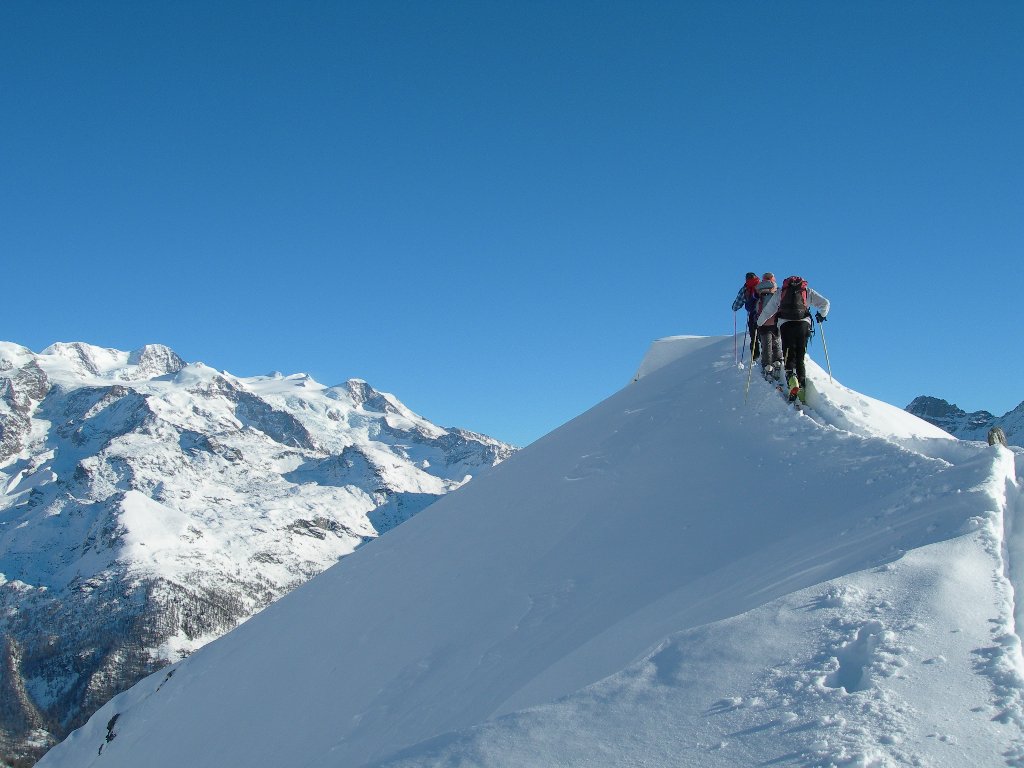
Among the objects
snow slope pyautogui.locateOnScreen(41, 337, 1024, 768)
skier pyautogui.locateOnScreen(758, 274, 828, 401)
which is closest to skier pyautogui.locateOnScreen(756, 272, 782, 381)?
skier pyautogui.locateOnScreen(758, 274, 828, 401)

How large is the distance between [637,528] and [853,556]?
4547 millimetres

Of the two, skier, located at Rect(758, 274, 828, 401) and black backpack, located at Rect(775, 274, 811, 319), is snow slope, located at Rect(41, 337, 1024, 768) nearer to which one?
skier, located at Rect(758, 274, 828, 401)

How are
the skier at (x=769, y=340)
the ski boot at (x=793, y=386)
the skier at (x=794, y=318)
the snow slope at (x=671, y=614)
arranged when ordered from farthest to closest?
the skier at (x=769, y=340) < the skier at (x=794, y=318) < the ski boot at (x=793, y=386) < the snow slope at (x=671, y=614)

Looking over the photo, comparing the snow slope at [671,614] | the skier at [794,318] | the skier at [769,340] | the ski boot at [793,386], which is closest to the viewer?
the snow slope at [671,614]

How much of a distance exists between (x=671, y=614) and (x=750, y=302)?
37.9ft

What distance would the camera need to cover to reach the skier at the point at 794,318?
17172 mm

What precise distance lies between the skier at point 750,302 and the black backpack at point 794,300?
3.33 feet

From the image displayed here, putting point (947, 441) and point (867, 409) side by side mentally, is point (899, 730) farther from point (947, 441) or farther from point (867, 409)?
point (867, 409)

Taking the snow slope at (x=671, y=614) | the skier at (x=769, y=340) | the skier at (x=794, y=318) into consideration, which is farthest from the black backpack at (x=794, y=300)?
the snow slope at (x=671, y=614)

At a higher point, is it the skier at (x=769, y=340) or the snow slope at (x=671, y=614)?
the skier at (x=769, y=340)

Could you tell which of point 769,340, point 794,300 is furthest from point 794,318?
point 769,340

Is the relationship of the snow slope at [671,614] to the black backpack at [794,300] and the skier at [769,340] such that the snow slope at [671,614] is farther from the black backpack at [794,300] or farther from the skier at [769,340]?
the black backpack at [794,300]

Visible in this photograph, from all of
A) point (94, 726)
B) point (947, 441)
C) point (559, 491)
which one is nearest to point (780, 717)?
point (947, 441)

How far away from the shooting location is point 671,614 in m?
8.96
